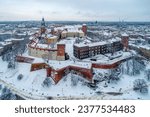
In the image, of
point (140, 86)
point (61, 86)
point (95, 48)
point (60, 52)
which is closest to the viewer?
point (140, 86)

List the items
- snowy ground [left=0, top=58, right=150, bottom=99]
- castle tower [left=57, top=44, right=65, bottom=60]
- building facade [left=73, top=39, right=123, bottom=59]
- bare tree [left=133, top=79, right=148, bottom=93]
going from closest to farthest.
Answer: snowy ground [left=0, top=58, right=150, bottom=99] < bare tree [left=133, top=79, right=148, bottom=93] < castle tower [left=57, top=44, right=65, bottom=60] < building facade [left=73, top=39, right=123, bottom=59]

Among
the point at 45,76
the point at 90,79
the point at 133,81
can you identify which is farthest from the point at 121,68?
the point at 45,76

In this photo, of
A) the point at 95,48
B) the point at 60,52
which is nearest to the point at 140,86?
the point at 95,48

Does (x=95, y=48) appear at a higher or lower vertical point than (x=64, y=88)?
higher

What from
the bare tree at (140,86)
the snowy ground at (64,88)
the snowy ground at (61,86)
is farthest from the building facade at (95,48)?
the bare tree at (140,86)

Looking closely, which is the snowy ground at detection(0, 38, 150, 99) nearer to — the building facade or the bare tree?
the bare tree

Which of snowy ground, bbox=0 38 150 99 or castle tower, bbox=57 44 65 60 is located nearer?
snowy ground, bbox=0 38 150 99

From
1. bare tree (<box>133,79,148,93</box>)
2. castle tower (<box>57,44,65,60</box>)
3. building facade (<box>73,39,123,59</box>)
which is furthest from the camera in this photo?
building facade (<box>73,39,123,59</box>)

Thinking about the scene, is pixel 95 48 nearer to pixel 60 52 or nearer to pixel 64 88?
pixel 60 52

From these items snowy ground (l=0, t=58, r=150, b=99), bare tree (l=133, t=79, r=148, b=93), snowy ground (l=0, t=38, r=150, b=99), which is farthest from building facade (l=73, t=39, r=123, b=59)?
bare tree (l=133, t=79, r=148, b=93)

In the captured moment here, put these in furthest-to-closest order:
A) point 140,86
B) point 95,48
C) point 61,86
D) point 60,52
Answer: point 95,48, point 60,52, point 61,86, point 140,86

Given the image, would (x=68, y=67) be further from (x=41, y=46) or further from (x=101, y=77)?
(x=41, y=46)
